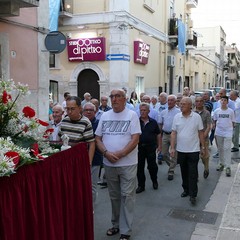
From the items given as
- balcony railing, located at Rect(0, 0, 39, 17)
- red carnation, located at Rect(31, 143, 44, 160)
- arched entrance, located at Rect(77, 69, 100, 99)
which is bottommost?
red carnation, located at Rect(31, 143, 44, 160)

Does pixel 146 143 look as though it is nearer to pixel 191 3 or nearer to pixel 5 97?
pixel 5 97

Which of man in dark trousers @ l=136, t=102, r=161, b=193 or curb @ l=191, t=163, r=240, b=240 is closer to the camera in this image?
curb @ l=191, t=163, r=240, b=240

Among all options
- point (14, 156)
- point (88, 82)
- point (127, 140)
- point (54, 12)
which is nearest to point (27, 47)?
point (127, 140)

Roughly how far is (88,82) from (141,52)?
10.8ft

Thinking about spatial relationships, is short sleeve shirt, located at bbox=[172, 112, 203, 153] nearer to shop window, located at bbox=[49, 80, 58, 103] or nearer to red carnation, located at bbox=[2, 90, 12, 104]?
red carnation, located at bbox=[2, 90, 12, 104]

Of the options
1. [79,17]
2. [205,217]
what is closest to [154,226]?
[205,217]

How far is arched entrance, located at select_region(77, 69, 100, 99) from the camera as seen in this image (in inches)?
733

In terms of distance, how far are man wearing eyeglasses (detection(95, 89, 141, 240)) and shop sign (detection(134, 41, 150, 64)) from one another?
14.5 metres

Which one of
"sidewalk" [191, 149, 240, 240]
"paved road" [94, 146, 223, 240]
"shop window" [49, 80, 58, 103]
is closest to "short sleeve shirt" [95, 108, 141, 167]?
"paved road" [94, 146, 223, 240]

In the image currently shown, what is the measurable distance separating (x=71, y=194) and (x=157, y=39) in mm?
20318

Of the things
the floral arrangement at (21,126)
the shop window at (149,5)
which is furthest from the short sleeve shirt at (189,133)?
the shop window at (149,5)

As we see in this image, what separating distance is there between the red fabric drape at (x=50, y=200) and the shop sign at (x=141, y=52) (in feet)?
50.7

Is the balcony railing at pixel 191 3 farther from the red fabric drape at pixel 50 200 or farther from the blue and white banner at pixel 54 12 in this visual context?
the red fabric drape at pixel 50 200

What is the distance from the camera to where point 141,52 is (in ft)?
64.1
